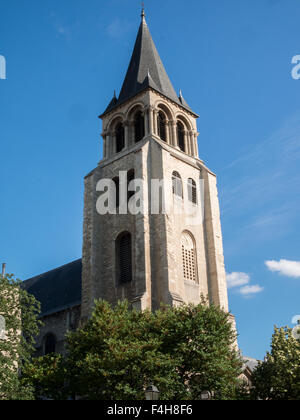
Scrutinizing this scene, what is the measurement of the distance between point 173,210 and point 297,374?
13.3m

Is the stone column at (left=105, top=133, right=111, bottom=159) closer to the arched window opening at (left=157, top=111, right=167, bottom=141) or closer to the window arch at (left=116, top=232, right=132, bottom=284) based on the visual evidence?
the arched window opening at (left=157, top=111, right=167, bottom=141)

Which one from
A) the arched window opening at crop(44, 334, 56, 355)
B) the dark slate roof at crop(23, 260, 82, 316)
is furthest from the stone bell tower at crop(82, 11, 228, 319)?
the arched window opening at crop(44, 334, 56, 355)

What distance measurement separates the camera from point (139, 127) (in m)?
38.2

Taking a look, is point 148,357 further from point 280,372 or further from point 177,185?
point 177,185

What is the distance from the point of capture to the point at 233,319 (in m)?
32.3

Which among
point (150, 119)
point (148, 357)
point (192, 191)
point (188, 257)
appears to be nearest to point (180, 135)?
point (150, 119)

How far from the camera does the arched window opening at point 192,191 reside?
117ft

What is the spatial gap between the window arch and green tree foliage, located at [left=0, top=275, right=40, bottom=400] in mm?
7701

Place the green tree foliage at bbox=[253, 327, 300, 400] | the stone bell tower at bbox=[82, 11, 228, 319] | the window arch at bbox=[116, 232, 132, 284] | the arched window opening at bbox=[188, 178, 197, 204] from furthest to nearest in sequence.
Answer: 1. the arched window opening at bbox=[188, 178, 197, 204]
2. the window arch at bbox=[116, 232, 132, 284]
3. the stone bell tower at bbox=[82, 11, 228, 319]
4. the green tree foliage at bbox=[253, 327, 300, 400]

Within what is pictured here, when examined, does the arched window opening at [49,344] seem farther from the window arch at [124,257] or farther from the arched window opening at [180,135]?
the arched window opening at [180,135]

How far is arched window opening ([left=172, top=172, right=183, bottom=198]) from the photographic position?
3428 centimetres

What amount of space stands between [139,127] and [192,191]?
6630 mm

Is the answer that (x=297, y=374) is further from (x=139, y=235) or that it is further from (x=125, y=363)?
(x=139, y=235)

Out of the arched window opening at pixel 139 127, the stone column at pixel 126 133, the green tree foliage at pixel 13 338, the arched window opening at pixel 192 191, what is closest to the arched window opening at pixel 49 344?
the green tree foliage at pixel 13 338
